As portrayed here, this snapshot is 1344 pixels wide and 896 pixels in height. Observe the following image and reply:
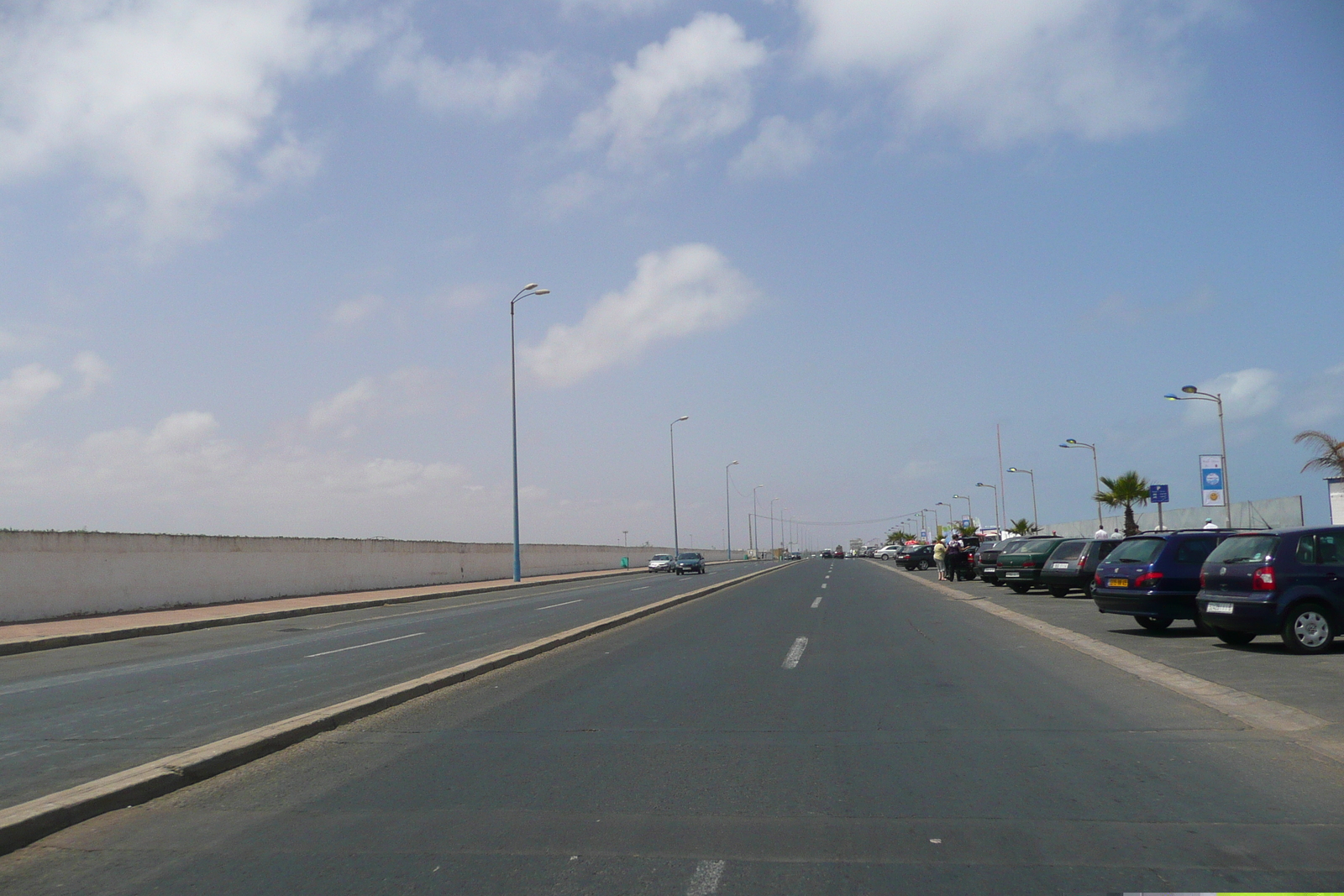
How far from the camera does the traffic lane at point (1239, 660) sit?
9398mm

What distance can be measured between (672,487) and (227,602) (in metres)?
44.5

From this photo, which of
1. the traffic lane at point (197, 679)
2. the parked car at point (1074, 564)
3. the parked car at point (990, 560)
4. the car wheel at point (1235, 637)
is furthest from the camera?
the parked car at point (990, 560)

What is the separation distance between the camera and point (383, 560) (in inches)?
1491

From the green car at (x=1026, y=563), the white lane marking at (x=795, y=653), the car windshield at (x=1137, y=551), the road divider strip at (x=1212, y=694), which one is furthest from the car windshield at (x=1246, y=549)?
the green car at (x=1026, y=563)

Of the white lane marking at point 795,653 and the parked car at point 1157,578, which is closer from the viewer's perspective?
the white lane marking at point 795,653

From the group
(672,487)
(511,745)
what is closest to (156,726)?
(511,745)

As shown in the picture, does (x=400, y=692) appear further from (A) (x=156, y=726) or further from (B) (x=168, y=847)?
(B) (x=168, y=847)

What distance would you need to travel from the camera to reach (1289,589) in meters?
12.5

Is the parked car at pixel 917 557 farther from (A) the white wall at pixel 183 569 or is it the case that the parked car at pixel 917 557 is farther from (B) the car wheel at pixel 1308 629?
(B) the car wheel at pixel 1308 629

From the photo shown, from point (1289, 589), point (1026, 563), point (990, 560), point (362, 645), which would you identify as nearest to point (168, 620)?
point (362, 645)

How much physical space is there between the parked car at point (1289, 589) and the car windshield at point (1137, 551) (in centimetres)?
270

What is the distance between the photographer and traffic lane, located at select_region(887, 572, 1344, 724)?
370 inches

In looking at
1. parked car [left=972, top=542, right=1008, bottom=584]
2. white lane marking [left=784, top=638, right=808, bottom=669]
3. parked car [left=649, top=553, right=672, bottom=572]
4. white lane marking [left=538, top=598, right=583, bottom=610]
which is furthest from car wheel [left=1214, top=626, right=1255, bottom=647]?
parked car [left=649, top=553, right=672, bottom=572]

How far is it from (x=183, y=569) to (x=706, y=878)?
85.2 ft
